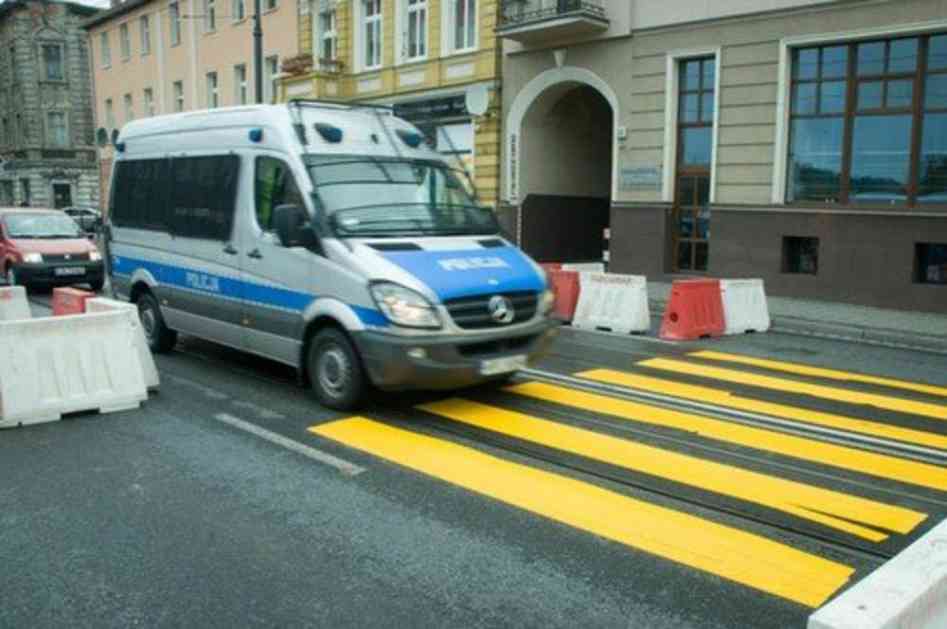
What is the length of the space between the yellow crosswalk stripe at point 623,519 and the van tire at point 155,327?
4.02m

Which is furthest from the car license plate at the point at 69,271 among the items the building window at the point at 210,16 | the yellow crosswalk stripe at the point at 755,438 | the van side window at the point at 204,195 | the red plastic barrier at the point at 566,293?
the building window at the point at 210,16

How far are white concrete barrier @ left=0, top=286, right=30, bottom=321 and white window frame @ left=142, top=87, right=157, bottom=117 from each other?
3446 centimetres

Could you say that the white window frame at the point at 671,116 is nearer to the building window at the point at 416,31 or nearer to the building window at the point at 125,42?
the building window at the point at 416,31

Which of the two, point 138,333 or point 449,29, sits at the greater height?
point 449,29

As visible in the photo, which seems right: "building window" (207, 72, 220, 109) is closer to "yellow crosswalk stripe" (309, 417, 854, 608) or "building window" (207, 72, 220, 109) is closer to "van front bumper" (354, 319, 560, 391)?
"van front bumper" (354, 319, 560, 391)

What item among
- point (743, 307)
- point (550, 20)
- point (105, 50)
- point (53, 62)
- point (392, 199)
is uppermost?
point (53, 62)

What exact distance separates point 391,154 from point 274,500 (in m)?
4.05

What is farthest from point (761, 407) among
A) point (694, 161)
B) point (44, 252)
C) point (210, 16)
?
point (210, 16)

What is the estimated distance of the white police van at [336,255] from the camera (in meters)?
6.73

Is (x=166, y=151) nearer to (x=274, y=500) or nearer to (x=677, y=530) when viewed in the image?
(x=274, y=500)

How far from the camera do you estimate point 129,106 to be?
44.8m

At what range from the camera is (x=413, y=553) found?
4.38m

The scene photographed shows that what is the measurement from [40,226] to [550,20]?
12.0m

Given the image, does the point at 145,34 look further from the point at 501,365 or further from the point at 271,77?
the point at 501,365
